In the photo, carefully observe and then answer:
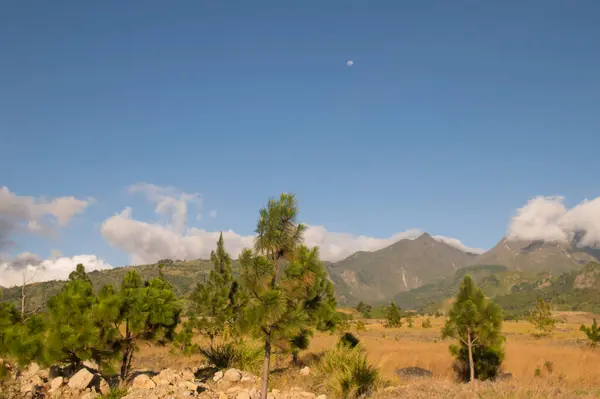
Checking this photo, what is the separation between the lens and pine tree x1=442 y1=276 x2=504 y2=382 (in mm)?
20172

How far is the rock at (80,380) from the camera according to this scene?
14938 millimetres

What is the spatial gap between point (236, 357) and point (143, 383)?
18.4 ft

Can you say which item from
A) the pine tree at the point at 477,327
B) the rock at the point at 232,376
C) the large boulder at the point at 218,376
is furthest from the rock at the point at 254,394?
the pine tree at the point at 477,327

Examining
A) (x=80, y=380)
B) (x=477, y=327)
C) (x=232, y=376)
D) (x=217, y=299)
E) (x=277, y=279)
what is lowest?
(x=232, y=376)

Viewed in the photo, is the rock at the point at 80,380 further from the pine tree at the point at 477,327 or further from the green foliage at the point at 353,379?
the pine tree at the point at 477,327

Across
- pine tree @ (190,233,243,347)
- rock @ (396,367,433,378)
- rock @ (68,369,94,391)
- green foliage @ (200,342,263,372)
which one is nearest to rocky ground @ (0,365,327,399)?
rock @ (68,369,94,391)

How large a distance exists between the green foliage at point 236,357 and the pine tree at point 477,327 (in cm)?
939

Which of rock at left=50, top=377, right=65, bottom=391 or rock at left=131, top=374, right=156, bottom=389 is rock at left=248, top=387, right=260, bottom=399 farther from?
rock at left=50, top=377, right=65, bottom=391

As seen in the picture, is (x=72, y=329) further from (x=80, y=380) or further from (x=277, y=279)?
(x=277, y=279)

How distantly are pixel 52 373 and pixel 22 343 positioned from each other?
2.33 metres

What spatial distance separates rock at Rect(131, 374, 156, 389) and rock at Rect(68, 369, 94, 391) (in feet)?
5.51

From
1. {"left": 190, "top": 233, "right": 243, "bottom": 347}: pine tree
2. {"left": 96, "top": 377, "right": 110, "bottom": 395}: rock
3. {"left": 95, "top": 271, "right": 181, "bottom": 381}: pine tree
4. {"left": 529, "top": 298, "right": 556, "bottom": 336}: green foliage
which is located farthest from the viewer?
{"left": 529, "top": 298, "right": 556, "bottom": 336}: green foliage

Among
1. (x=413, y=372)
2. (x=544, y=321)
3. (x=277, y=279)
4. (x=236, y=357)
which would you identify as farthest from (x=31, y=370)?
(x=544, y=321)

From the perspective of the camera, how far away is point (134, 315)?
53.2 feet
